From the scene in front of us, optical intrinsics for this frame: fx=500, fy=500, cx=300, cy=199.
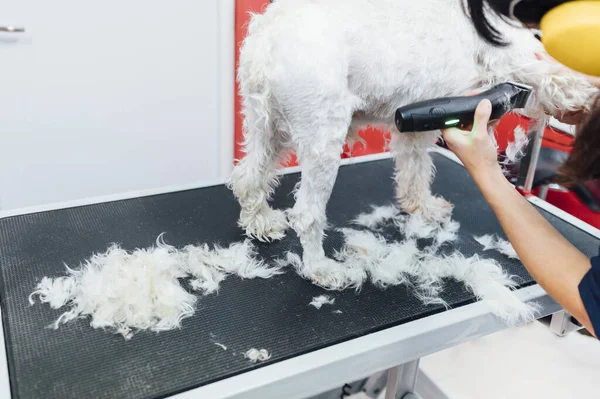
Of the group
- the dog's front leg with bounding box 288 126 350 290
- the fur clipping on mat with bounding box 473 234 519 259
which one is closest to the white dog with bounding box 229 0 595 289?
the dog's front leg with bounding box 288 126 350 290

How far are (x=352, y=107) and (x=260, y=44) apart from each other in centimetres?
22

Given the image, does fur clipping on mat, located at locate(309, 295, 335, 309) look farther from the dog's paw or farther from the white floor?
the white floor

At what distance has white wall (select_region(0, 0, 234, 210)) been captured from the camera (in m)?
1.79

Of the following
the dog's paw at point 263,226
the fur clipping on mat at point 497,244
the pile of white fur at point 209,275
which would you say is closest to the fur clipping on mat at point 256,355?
the pile of white fur at point 209,275

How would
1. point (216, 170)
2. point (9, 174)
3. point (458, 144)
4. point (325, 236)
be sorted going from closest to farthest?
1. point (458, 144)
2. point (325, 236)
3. point (9, 174)
4. point (216, 170)

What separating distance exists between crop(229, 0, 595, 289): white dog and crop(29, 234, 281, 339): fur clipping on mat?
17 centimetres

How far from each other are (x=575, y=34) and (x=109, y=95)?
67.5 inches

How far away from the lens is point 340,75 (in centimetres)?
97

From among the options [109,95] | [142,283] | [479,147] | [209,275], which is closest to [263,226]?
[209,275]

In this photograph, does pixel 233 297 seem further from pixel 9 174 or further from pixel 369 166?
pixel 9 174

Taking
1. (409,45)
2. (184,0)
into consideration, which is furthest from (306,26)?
(184,0)

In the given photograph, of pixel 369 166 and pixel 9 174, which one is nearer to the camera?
pixel 369 166

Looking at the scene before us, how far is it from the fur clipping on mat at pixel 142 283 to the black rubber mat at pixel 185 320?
2 cm

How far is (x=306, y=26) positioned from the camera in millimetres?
970
